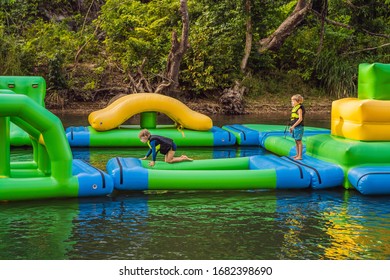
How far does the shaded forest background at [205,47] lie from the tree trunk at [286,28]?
33 millimetres

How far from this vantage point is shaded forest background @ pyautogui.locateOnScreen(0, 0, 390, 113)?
66.8 feet

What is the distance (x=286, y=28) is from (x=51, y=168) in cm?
1492

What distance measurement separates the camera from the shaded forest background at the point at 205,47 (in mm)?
20375

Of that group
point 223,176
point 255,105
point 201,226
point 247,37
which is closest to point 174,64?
point 255,105

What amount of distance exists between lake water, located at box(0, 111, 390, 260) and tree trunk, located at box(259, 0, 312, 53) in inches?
523

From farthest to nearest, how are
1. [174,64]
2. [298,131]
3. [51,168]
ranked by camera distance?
[174,64], [298,131], [51,168]

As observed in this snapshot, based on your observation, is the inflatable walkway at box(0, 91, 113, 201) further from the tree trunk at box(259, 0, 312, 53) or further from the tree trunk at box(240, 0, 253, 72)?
the tree trunk at box(259, 0, 312, 53)

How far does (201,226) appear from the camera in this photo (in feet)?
Answer: 21.7

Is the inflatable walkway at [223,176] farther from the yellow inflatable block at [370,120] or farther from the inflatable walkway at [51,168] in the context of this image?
the yellow inflatable block at [370,120]

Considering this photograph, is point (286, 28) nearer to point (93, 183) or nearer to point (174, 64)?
point (174, 64)

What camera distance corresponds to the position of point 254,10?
2102 centimetres

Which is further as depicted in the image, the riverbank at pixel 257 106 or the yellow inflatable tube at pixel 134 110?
the riverbank at pixel 257 106

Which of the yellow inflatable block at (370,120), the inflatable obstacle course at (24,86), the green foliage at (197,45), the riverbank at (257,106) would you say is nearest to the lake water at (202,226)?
the yellow inflatable block at (370,120)

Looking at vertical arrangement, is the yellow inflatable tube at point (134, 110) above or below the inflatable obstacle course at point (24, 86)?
below
